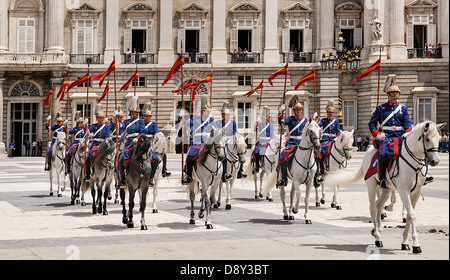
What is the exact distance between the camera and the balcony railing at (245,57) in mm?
47031

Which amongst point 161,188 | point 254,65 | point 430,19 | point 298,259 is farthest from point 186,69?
point 298,259

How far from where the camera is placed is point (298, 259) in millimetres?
9008

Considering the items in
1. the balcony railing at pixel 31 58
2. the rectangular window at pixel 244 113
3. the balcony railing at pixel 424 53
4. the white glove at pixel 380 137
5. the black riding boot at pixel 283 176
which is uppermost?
the balcony railing at pixel 424 53

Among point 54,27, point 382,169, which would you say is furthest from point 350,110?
point 382,169

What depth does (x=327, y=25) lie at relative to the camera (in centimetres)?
4659

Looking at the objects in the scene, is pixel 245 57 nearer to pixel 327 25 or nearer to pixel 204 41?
pixel 204 41

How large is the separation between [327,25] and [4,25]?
72.1 ft

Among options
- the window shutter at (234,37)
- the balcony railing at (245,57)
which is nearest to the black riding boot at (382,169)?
the balcony railing at (245,57)

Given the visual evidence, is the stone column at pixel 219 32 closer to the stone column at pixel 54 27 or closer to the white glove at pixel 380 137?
the stone column at pixel 54 27

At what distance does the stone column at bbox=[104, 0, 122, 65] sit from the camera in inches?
1831

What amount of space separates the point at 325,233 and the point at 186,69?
35383 mm

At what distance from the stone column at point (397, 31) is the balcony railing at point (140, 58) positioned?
16193 millimetres

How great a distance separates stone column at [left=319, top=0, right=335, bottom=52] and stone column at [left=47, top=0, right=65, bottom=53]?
700 inches
